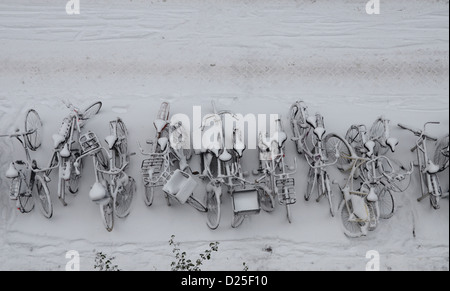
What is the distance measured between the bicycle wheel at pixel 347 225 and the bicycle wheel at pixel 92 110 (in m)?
3.95

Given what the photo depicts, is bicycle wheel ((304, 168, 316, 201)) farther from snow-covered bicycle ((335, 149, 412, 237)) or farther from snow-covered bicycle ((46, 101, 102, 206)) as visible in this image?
snow-covered bicycle ((46, 101, 102, 206))

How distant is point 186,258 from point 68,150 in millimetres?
2196

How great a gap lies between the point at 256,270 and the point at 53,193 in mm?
3194

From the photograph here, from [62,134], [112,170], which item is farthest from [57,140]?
[112,170]

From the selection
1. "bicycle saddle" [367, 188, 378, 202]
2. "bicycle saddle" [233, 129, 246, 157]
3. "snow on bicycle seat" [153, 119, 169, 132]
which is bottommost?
"bicycle saddle" [367, 188, 378, 202]

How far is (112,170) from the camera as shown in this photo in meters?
5.01

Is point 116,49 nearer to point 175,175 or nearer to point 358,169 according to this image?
point 175,175

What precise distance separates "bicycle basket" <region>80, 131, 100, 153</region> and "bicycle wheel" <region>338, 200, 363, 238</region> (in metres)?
3.57

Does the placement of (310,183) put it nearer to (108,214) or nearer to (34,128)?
(108,214)

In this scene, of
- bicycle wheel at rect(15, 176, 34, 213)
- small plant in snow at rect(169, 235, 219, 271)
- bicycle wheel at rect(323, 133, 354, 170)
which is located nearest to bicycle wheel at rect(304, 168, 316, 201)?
bicycle wheel at rect(323, 133, 354, 170)

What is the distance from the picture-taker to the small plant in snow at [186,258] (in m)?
5.14

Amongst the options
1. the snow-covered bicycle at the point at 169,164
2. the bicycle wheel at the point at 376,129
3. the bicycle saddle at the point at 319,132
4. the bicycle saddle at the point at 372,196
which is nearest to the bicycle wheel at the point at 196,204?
the snow-covered bicycle at the point at 169,164

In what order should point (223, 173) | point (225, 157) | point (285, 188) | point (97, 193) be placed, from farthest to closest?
point (223, 173), point (285, 188), point (225, 157), point (97, 193)

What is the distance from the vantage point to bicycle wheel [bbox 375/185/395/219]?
209 inches
